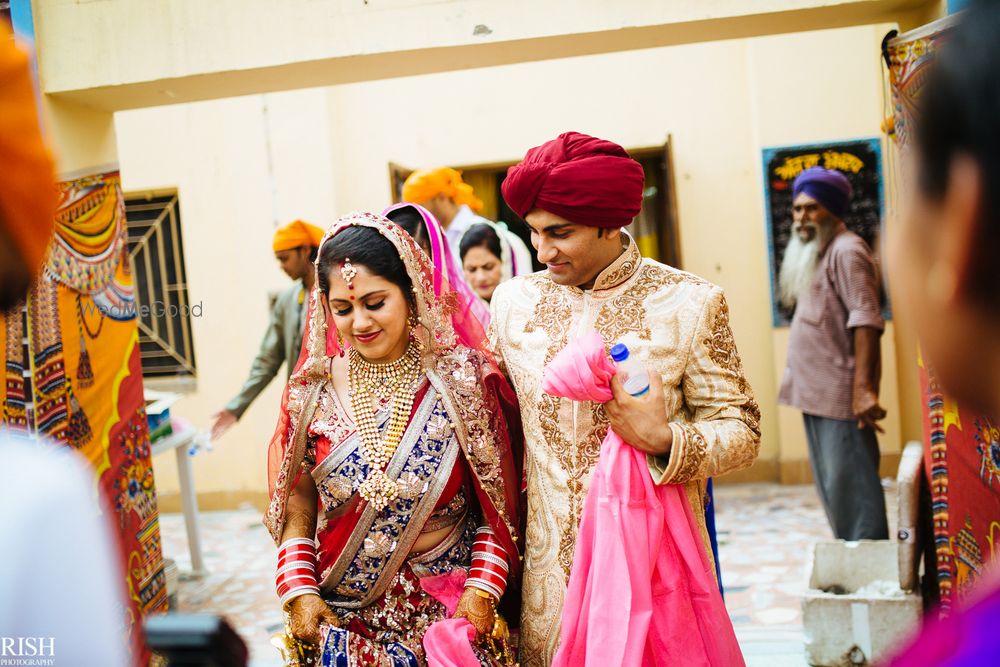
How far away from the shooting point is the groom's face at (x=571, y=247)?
240 cm

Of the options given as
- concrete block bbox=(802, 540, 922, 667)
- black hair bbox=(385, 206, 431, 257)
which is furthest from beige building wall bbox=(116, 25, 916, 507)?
black hair bbox=(385, 206, 431, 257)

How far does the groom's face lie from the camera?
2.40 metres

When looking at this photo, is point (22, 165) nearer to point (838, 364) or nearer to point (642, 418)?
point (642, 418)

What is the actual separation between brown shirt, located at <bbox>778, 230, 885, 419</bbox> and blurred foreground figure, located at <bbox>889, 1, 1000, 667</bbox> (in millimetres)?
3904

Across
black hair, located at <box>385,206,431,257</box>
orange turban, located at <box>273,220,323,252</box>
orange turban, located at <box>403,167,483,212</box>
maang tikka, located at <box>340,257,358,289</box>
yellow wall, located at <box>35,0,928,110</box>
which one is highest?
yellow wall, located at <box>35,0,928,110</box>

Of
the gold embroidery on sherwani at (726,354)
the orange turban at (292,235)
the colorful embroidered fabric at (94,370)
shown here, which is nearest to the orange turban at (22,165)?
the gold embroidery on sherwani at (726,354)

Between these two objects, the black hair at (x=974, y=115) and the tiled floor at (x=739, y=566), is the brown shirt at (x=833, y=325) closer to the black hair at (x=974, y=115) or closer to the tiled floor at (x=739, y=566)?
the tiled floor at (x=739, y=566)

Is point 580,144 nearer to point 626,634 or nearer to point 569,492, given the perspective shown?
point 569,492

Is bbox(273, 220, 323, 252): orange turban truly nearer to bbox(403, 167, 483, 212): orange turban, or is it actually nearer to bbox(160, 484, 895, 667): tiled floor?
bbox(403, 167, 483, 212): orange turban

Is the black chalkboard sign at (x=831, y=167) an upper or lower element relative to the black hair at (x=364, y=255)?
upper

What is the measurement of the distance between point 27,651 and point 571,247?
1.72 metres

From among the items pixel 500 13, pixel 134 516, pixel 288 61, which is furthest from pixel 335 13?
pixel 134 516

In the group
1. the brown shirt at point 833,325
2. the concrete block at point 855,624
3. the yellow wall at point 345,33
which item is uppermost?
the yellow wall at point 345,33

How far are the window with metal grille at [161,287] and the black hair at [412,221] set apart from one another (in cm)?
473
